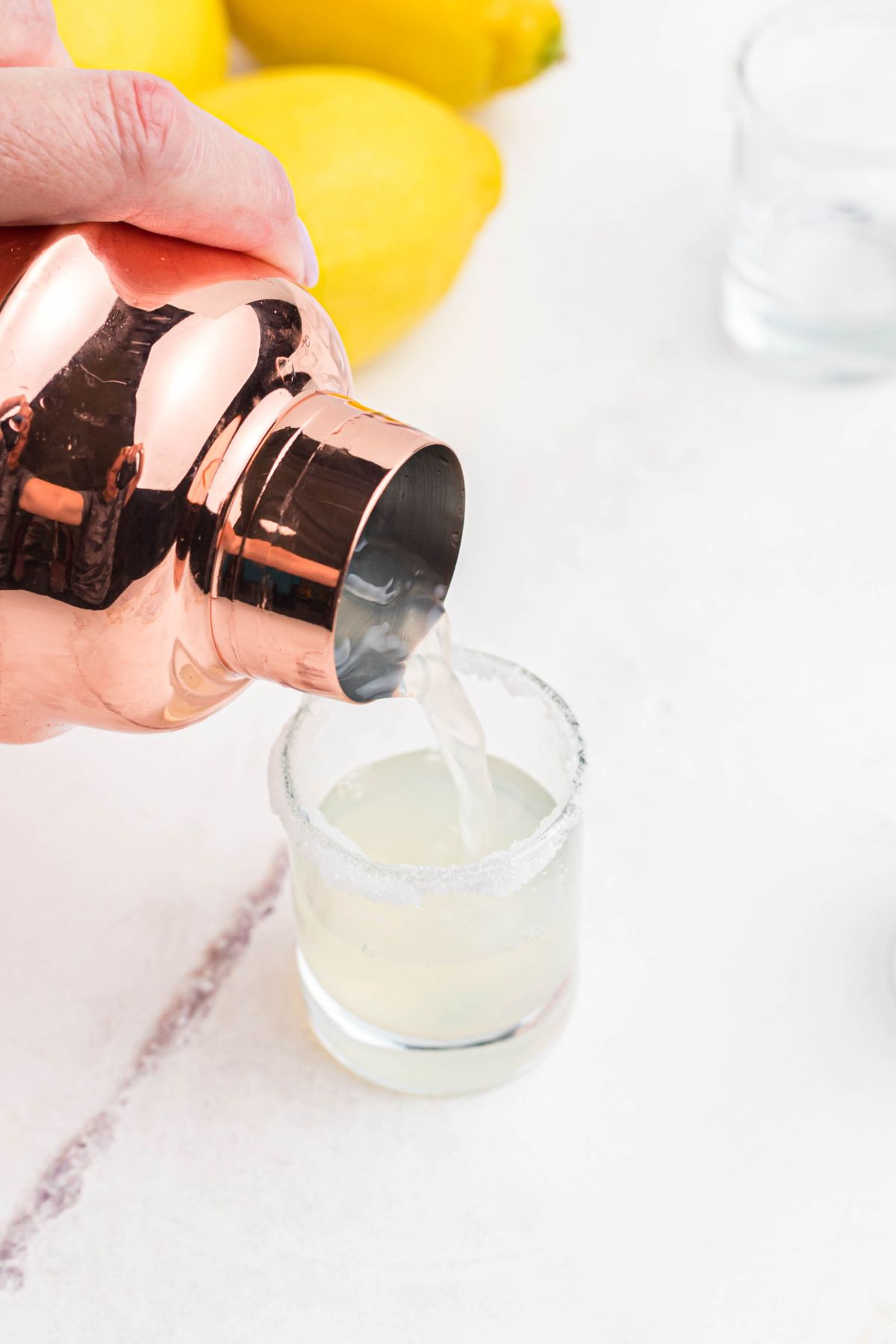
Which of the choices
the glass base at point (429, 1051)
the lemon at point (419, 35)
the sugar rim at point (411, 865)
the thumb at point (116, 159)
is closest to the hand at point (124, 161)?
the thumb at point (116, 159)

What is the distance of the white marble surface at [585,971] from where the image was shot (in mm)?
511

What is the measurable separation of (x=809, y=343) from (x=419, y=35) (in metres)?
0.28

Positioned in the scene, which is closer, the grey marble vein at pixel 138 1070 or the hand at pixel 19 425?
the hand at pixel 19 425

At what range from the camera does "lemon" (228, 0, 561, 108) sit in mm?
823

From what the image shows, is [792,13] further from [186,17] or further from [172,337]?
[172,337]

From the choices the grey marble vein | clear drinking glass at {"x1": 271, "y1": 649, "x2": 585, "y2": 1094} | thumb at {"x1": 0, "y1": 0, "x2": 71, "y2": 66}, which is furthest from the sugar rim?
thumb at {"x1": 0, "y1": 0, "x2": 71, "y2": 66}

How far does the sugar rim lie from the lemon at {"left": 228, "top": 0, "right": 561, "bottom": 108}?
18.6 inches

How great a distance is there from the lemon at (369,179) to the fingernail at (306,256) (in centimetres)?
18

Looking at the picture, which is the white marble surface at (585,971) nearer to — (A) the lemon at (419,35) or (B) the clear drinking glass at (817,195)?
(B) the clear drinking glass at (817,195)

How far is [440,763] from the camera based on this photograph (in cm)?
60

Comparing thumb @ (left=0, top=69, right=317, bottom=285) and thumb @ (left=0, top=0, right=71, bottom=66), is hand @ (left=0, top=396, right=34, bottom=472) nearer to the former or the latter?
thumb @ (left=0, top=69, right=317, bottom=285)

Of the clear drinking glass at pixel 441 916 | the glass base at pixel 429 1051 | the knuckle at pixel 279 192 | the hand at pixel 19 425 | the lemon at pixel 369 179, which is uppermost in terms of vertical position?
the knuckle at pixel 279 192

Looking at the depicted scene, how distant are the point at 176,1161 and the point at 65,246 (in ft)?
1.07

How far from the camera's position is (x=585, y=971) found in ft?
1.96
